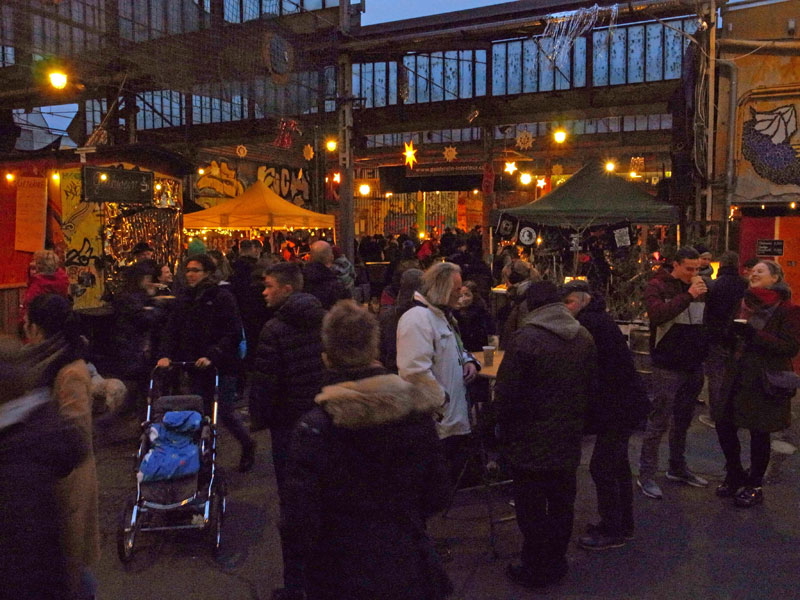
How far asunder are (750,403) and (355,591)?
3748mm

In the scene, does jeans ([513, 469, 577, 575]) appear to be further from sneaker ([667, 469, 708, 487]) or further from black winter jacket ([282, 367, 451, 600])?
sneaker ([667, 469, 708, 487])

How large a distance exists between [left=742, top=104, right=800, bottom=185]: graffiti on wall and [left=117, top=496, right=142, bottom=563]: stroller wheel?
9.56m

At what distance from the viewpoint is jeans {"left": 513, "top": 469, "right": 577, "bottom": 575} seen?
3.90 m

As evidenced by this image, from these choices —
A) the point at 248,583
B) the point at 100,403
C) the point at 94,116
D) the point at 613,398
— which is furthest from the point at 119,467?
the point at 94,116

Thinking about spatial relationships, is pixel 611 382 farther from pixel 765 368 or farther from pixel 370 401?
pixel 370 401

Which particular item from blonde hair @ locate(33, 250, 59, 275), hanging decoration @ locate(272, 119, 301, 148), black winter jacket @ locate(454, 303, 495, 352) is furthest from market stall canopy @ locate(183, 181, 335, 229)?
black winter jacket @ locate(454, 303, 495, 352)

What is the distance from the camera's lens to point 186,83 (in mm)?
12391

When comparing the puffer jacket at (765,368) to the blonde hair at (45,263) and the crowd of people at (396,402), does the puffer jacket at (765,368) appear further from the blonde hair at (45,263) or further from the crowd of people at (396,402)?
the blonde hair at (45,263)

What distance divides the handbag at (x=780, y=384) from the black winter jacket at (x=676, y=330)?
47 centimetres

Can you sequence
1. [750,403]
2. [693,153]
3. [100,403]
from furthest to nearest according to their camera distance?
[693,153] < [100,403] < [750,403]

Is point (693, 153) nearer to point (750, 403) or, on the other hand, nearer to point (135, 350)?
point (750, 403)

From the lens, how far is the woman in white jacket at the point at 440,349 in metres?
4.18

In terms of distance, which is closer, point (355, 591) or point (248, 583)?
point (355, 591)

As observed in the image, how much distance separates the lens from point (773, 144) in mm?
10344
